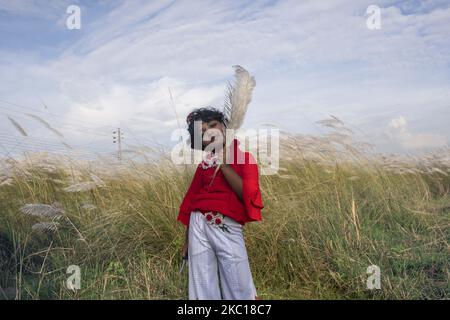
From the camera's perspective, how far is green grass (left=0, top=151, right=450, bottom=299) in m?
3.75

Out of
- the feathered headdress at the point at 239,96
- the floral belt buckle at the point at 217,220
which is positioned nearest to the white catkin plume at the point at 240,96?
the feathered headdress at the point at 239,96

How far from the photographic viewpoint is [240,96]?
108 inches

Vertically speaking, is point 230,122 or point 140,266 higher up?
point 230,122

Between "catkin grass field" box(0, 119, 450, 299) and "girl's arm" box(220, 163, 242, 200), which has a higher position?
"girl's arm" box(220, 163, 242, 200)

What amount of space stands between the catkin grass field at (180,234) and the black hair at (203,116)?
1.15m

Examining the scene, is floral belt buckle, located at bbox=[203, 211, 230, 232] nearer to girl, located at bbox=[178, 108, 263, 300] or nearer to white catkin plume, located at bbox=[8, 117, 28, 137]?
girl, located at bbox=[178, 108, 263, 300]

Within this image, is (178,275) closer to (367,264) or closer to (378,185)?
(367,264)

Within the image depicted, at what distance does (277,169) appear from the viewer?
16.5 feet

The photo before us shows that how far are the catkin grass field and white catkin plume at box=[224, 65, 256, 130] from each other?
136 centimetres

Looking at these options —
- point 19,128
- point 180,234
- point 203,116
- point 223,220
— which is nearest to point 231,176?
point 223,220

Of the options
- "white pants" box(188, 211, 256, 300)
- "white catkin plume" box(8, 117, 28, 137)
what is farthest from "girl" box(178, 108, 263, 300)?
"white catkin plume" box(8, 117, 28, 137)

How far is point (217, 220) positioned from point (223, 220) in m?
0.03
